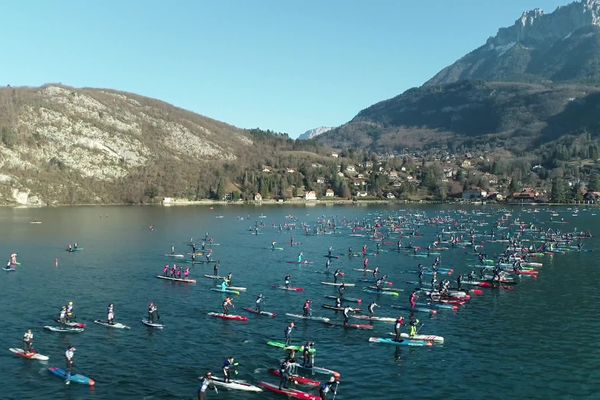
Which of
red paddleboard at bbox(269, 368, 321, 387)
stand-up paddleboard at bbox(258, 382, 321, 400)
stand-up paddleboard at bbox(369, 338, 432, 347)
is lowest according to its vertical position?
stand-up paddleboard at bbox(258, 382, 321, 400)

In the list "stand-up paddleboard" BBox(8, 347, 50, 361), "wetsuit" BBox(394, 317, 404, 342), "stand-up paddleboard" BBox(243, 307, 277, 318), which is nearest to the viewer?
"stand-up paddleboard" BBox(8, 347, 50, 361)

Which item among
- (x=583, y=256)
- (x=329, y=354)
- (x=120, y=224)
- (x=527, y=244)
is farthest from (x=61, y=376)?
(x=120, y=224)

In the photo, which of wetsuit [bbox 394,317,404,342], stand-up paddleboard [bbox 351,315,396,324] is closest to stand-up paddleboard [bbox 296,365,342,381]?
wetsuit [bbox 394,317,404,342]

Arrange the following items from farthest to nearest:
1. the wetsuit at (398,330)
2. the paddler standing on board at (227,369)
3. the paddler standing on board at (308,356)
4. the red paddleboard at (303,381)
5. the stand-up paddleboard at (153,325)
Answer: the stand-up paddleboard at (153,325)
the wetsuit at (398,330)
the paddler standing on board at (308,356)
the red paddleboard at (303,381)
the paddler standing on board at (227,369)

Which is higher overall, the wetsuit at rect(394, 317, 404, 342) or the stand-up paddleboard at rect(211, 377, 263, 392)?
the wetsuit at rect(394, 317, 404, 342)

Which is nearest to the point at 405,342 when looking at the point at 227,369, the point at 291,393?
the point at 291,393

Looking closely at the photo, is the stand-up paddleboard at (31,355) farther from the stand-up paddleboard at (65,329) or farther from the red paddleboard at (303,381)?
the red paddleboard at (303,381)

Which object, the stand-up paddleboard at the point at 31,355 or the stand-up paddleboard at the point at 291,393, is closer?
the stand-up paddleboard at the point at 291,393

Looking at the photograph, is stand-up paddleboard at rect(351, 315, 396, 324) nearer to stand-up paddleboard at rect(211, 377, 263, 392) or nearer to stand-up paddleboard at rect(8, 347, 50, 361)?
stand-up paddleboard at rect(211, 377, 263, 392)

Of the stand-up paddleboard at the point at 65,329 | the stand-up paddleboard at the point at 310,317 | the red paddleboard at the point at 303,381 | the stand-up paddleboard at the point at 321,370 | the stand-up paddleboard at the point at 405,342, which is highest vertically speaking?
the stand-up paddleboard at the point at 310,317

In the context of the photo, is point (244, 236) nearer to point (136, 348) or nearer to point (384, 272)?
point (384, 272)

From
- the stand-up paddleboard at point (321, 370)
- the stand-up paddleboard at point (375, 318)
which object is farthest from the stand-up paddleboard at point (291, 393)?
the stand-up paddleboard at point (375, 318)
